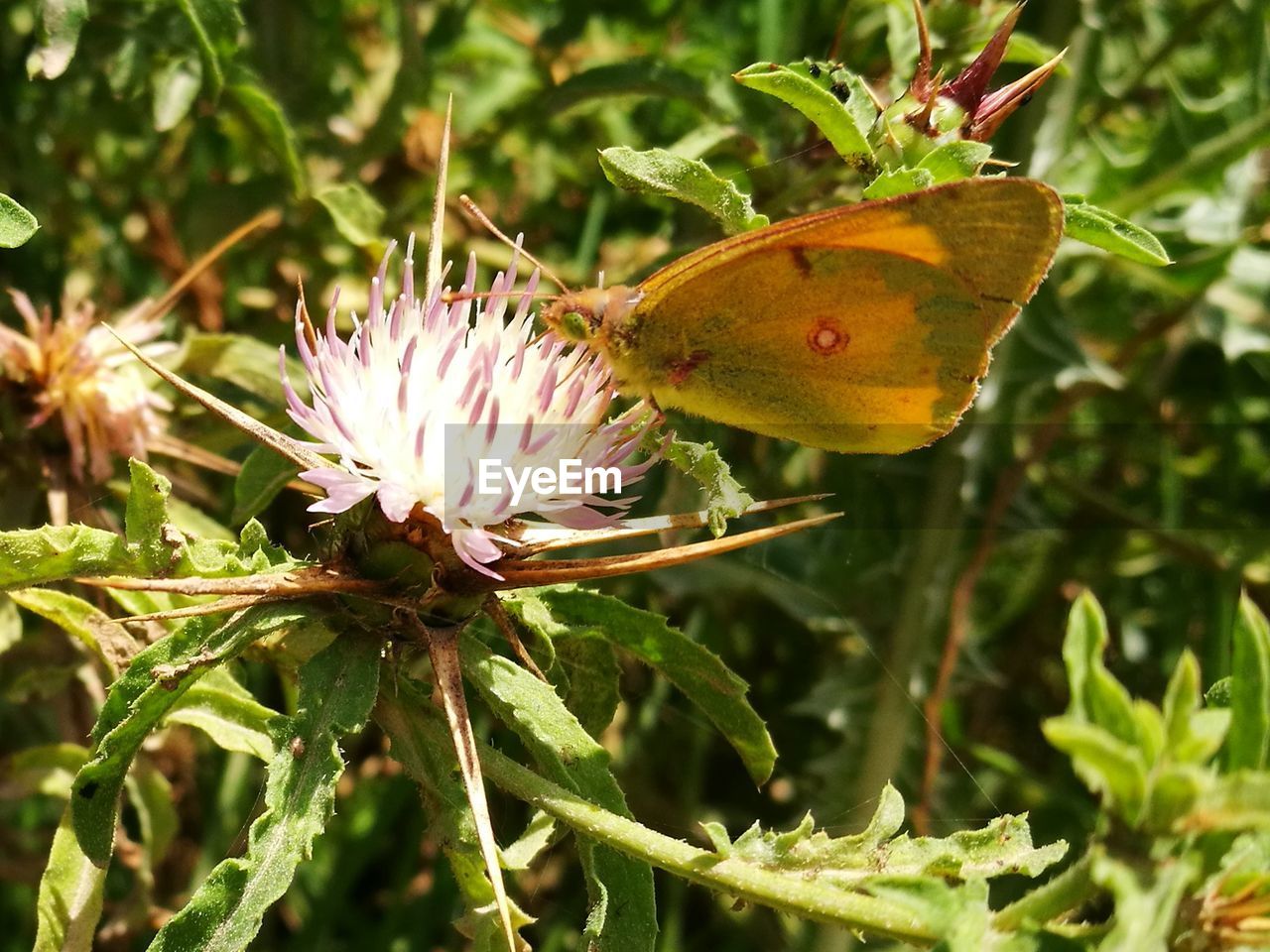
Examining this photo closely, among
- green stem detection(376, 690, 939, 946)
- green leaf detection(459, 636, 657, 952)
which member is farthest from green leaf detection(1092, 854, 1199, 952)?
green leaf detection(459, 636, 657, 952)

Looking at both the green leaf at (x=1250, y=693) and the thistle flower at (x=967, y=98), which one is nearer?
the green leaf at (x=1250, y=693)

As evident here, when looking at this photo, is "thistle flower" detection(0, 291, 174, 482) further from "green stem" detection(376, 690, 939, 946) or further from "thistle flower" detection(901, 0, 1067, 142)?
"thistle flower" detection(901, 0, 1067, 142)

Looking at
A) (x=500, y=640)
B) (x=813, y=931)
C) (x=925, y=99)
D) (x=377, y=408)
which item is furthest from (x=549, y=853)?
(x=925, y=99)

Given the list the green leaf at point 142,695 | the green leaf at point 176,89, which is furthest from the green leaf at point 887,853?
the green leaf at point 176,89

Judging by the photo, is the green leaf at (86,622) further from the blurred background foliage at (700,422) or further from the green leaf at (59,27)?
the green leaf at (59,27)

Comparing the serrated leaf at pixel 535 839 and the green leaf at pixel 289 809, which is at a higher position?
the green leaf at pixel 289 809

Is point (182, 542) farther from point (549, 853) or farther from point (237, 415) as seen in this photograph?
point (549, 853)

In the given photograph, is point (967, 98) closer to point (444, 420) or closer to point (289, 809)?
point (444, 420)
